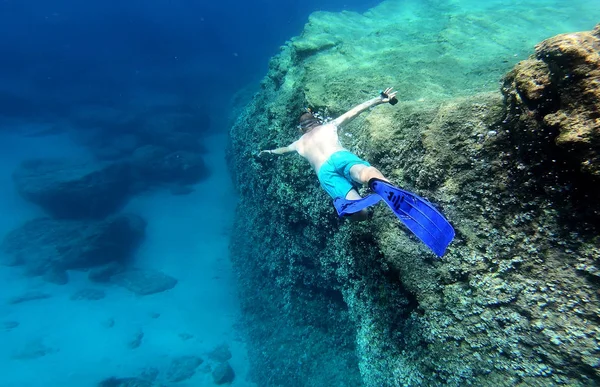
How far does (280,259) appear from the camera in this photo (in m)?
7.66

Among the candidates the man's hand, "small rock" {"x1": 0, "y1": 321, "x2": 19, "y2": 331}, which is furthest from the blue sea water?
the man's hand

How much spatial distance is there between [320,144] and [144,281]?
1426cm

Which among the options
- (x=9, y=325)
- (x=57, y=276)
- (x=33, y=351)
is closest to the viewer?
(x=33, y=351)

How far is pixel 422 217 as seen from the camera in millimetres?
2311

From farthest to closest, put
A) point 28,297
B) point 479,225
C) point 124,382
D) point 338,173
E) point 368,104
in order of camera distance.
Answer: point 28,297 < point 124,382 < point 368,104 < point 338,173 < point 479,225

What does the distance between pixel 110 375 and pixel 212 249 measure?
20.8ft

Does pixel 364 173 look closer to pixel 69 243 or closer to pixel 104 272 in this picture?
pixel 104 272

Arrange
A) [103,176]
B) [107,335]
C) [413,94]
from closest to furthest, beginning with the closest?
[413,94] → [107,335] → [103,176]

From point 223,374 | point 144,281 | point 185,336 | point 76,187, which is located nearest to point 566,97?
point 223,374

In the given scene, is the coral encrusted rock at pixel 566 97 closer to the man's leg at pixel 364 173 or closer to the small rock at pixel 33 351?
the man's leg at pixel 364 173

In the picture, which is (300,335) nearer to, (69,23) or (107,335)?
(107,335)

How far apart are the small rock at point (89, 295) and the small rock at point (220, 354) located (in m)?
7.17

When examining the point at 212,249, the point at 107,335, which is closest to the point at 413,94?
the point at 212,249

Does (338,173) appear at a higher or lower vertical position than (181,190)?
lower
